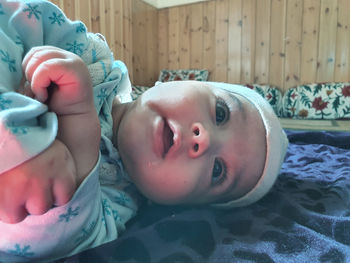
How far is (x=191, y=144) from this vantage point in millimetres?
576

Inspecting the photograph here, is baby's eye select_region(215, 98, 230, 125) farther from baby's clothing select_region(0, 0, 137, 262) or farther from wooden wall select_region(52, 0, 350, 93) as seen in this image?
wooden wall select_region(52, 0, 350, 93)

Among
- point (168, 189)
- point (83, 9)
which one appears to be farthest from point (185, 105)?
point (83, 9)

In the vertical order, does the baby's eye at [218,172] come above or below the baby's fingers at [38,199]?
below

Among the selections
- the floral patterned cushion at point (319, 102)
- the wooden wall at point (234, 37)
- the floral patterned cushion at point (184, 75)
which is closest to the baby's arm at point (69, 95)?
the wooden wall at point (234, 37)

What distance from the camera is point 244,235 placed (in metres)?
0.55

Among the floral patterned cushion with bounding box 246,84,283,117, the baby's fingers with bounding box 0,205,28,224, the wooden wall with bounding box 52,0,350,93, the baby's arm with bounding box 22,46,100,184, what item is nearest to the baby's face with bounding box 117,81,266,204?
the baby's arm with bounding box 22,46,100,184

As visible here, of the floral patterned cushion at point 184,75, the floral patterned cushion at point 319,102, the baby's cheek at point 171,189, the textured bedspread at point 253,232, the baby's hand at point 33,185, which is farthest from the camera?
the floral patterned cushion at point 184,75

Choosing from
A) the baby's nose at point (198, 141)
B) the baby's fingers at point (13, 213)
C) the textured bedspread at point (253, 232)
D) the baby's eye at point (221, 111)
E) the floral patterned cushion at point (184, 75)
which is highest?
the floral patterned cushion at point (184, 75)

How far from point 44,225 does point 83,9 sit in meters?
2.49

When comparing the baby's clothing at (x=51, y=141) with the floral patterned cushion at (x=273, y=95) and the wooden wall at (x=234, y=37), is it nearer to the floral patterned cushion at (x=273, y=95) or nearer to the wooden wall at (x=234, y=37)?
the wooden wall at (x=234, y=37)

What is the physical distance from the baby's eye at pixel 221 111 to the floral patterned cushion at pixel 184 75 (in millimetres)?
2764

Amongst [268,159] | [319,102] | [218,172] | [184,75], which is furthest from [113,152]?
[184,75]

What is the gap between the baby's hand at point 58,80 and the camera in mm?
375

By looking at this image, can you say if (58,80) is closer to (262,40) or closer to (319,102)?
(319,102)
